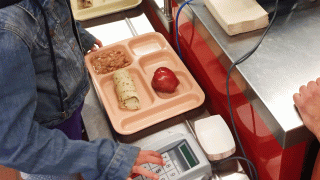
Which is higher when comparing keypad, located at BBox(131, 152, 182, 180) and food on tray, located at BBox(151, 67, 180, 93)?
food on tray, located at BBox(151, 67, 180, 93)

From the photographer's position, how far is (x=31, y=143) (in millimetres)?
665

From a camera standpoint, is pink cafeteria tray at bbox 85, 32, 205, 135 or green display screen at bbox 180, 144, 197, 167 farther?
pink cafeteria tray at bbox 85, 32, 205, 135

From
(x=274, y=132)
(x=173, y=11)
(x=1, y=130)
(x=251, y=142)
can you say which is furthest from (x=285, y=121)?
(x=173, y=11)

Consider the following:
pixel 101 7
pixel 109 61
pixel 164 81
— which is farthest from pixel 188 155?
pixel 101 7

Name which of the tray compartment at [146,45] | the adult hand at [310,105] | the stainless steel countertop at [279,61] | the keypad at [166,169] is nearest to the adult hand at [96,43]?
the tray compartment at [146,45]

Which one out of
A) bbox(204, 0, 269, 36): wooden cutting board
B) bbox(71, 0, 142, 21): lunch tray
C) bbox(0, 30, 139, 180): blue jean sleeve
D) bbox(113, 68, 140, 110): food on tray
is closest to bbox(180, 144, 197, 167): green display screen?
bbox(0, 30, 139, 180): blue jean sleeve

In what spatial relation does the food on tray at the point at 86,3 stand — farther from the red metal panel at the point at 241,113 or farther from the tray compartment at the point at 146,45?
the red metal panel at the point at 241,113

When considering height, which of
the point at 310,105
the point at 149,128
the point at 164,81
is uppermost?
the point at 310,105

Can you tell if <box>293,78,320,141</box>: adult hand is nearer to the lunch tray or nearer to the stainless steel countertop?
the stainless steel countertop

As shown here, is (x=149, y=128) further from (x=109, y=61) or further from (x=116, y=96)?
(x=109, y=61)

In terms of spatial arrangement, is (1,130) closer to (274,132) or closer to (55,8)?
(55,8)

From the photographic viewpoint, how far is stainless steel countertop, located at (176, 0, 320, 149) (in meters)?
0.65

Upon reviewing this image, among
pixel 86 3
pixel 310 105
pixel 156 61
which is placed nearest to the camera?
pixel 310 105

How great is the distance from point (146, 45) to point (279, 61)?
67 centimetres
